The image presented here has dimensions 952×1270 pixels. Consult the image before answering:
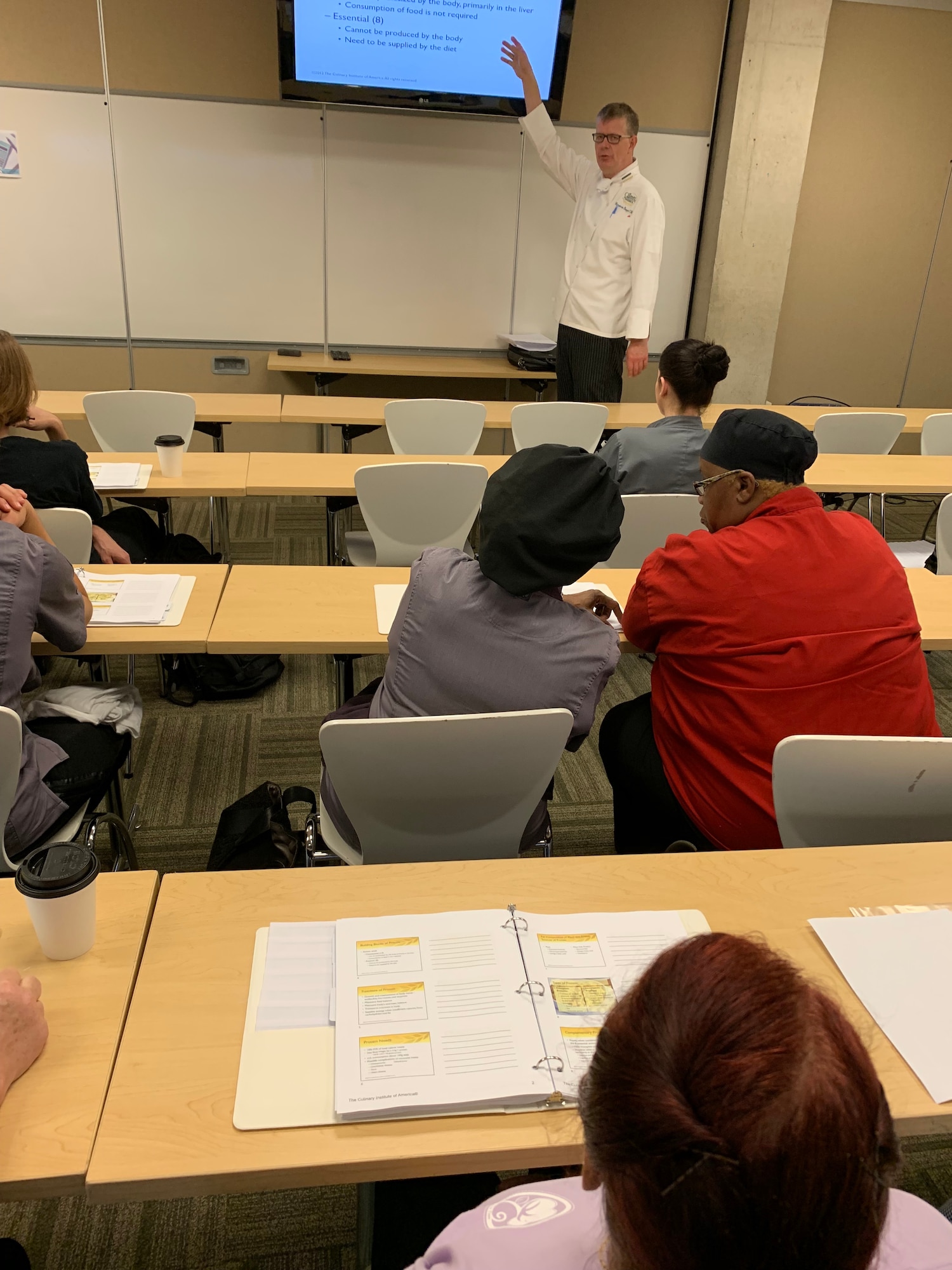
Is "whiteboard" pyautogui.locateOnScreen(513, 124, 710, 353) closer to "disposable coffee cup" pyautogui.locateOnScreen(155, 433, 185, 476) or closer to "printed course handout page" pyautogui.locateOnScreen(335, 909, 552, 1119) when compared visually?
"disposable coffee cup" pyautogui.locateOnScreen(155, 433, 185, 476)

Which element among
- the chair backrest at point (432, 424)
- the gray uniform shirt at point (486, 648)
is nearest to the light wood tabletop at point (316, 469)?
the chair backrest at point (432, 424)

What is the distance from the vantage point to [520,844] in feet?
5.80

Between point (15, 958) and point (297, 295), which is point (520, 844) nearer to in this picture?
point (15, 958)

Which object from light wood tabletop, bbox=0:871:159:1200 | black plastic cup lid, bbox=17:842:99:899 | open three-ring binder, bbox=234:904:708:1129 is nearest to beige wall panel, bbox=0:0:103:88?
light wood tabletop, bbox=0:871:159:1200

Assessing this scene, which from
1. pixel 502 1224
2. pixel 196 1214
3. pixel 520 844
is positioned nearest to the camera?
pixel 502 1224

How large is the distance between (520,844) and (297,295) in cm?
445

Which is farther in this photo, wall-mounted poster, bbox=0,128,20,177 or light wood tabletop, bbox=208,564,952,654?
wall-mounted poster, bbox=0,128,20,177

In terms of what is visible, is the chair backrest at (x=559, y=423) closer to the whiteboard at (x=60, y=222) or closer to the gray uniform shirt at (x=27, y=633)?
the gray uniform shirt at (x=27, y=633)

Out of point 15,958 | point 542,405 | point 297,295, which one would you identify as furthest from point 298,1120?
point 297,295

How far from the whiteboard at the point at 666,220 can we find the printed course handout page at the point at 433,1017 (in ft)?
16.4

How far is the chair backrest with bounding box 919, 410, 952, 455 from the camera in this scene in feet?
13.7

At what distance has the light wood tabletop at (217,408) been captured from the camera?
3777 millimetres

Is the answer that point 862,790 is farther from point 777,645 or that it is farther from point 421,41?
point 421,41

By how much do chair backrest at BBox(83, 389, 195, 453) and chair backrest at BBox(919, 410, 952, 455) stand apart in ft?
10.7
